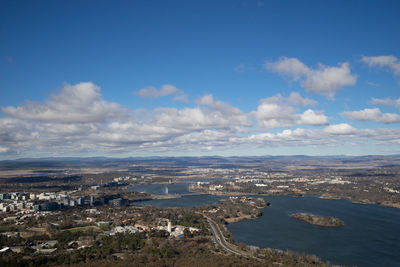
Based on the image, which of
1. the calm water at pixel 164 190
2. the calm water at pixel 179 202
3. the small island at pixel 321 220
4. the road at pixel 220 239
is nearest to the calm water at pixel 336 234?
the small island at pixel 321 220

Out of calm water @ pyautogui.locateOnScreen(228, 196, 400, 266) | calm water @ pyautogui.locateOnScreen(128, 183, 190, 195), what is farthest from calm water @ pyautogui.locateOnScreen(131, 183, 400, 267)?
calm water @ pyautogui.locateOnScreen(128, 183, 190, 195)

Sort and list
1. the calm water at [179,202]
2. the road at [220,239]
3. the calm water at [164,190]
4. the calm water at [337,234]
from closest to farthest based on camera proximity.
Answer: the road at [220,239]
the calm water at [337,234]
the calm water at [179,202]
the calm water at [164,190]

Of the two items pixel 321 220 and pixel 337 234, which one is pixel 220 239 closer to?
pixel 337 234

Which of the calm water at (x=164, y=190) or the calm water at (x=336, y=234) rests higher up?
the calm water at (x=164, y=190)

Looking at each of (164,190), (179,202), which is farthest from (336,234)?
(164,190)

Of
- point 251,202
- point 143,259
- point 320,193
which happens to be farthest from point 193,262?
point 320,193

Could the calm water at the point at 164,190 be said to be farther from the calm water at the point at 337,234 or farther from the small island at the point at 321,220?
the small island at the point at 321,220

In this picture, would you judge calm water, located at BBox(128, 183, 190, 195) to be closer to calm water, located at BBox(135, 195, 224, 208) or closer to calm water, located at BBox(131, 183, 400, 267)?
calm water, located at BBox(135, 195, 224, 208)

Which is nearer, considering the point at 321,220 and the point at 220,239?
the point at 220,239

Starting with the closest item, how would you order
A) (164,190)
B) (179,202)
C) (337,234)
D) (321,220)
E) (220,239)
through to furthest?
(220,239) → (337,234) → (321,220) → (179,202) → (164,190)
